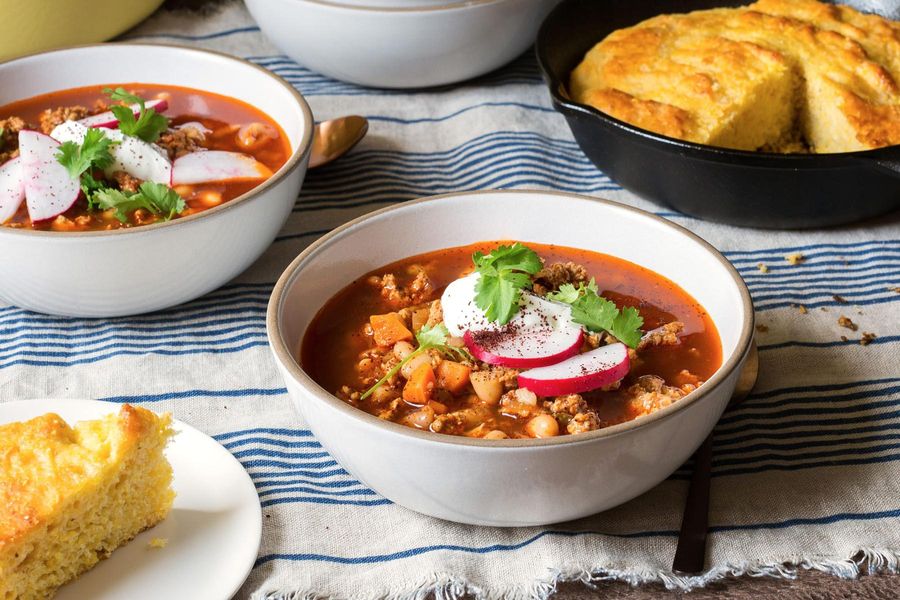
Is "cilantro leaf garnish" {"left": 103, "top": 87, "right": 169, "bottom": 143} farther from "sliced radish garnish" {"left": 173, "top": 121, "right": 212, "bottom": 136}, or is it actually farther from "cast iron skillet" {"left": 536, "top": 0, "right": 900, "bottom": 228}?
"cast iron skillet" {"left": 536, "top": 0, "right": 900, "bottom": 228}

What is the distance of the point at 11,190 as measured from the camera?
2992 mm

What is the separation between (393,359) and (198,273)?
2.49ft

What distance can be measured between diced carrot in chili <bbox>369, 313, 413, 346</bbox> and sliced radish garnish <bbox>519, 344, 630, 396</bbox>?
0.33 m

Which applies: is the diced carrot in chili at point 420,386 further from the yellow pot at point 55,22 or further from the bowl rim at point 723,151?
the yellow pot at point 55,22

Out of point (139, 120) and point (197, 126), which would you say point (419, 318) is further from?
point (197, 126)

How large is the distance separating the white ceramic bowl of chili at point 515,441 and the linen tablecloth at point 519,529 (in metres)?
0.13

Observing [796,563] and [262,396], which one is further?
[262,396]

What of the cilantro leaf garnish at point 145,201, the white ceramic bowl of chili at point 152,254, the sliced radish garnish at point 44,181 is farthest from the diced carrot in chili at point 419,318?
the sliced radish garnish at point 44,181

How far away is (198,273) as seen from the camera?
9.64ft

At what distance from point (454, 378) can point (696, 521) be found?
0.59m

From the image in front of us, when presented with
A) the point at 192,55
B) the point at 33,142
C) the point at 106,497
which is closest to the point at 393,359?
the point at 106,497

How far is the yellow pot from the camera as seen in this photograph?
13.0 feet

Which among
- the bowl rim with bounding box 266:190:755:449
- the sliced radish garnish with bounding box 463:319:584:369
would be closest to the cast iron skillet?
the bowl rim with bounding box 266:190:755:449

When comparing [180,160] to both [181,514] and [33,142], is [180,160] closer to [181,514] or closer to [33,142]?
[33,142]
